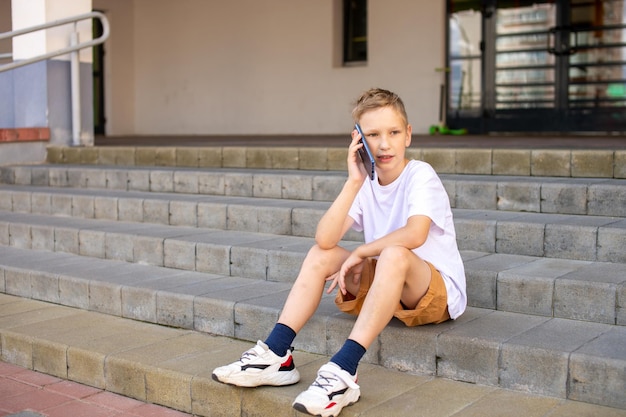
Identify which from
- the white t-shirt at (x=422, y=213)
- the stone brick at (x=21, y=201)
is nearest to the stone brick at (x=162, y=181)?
the stone brick at (x=21, y=201)

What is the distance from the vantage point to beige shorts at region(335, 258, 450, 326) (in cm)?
305

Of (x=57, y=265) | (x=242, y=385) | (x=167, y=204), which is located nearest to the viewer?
(x=242, y=385)

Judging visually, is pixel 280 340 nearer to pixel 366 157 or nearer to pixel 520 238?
pixel 366 157

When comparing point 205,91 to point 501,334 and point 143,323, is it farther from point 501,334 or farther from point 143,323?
point 501,334

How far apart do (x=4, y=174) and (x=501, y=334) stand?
18.5 feet

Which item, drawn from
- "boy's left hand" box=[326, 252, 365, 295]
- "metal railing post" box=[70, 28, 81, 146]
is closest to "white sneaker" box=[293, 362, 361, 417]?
"boy's left hand" box=[326, 252, 365, 295]

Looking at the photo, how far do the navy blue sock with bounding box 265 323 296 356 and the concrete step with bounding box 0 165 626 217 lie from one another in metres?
1.96

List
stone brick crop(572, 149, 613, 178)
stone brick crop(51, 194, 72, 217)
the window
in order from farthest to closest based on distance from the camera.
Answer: the window → stone brick crop(51, 194, 72, 217) → stone brick crop(572, 149, 613, 178)

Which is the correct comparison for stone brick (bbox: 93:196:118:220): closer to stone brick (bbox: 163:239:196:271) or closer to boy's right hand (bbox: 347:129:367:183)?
stone brick (bbox: 163:239:196:271)

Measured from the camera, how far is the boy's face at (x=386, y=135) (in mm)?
3082

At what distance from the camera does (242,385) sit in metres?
3.03

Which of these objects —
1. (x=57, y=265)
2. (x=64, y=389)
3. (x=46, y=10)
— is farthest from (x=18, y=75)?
(x=64, y=389)

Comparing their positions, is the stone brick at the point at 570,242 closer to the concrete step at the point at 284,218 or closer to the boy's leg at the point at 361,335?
the concrete step at the point at 284,218

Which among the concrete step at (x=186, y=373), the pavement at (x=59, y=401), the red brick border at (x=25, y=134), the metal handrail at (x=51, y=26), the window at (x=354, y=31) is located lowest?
the pavement at (x=59, y=401)
